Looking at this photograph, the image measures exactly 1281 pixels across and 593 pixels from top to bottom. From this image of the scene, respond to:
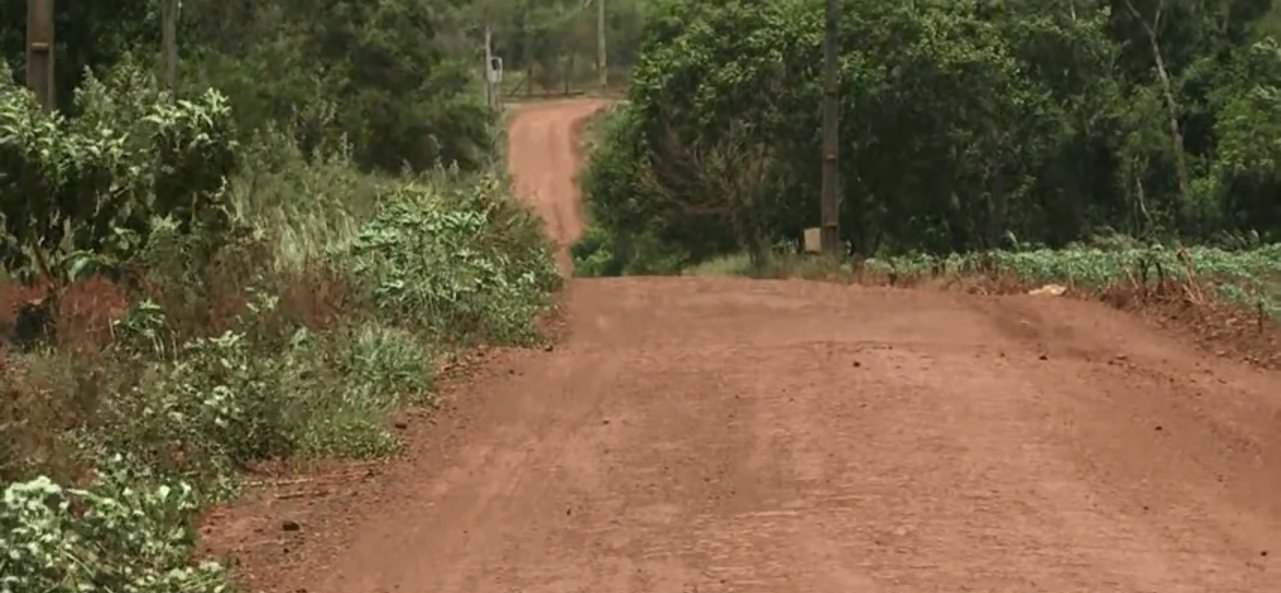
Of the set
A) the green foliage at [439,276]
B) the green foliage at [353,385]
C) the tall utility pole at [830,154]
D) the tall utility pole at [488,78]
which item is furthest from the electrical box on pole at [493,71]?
the green foliage at [353,385]

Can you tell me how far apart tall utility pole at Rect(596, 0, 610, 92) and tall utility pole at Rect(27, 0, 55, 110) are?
61919 millimetres

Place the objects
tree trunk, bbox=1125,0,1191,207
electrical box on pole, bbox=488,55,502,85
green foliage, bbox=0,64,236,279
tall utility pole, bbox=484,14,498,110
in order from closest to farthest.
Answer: green foliage, bbox=0,64,236,279 → tree trunk, bbox=1125,0,1191,207 → tall utility pole, bbox=484,14,498,110 → electrical box on pole, bbox=488,55,502,85

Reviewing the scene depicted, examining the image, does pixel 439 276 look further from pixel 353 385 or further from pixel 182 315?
pixel 353 385

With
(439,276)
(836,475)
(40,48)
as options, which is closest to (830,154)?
(439,276)

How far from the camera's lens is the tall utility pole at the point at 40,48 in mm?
14250

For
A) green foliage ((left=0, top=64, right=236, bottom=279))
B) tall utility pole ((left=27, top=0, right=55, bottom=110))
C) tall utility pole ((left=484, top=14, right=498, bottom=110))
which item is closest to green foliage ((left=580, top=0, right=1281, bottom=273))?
tall utility pole ((left=484, top=14, right=498, bottom=110))

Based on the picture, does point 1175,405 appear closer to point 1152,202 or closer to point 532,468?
point 532,468

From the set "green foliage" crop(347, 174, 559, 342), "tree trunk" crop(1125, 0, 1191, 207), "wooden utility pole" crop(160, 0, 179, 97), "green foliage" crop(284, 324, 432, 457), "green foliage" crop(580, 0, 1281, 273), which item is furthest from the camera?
"tree trunk" crop(1125, 0, 1191, 207)

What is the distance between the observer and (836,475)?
9.66m

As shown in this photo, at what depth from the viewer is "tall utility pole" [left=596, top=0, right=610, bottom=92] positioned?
76.5 metres

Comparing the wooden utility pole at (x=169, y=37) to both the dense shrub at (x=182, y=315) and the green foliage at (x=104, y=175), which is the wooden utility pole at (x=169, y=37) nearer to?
the dense shrub at (x=182, y=315)

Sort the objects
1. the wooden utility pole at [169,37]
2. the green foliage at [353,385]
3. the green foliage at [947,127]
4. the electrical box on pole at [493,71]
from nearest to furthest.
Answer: the green foliage at [353,385] < the wooden utility pole at [169,37] < the green foliage at [947,127] < the electrical box on pole at [493,71]

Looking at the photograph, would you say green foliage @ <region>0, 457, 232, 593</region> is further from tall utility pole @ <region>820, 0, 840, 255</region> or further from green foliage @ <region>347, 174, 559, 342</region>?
tall utility pole @ <region>820, 0, 840, 255</region>

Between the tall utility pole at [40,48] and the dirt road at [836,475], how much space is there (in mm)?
3962
